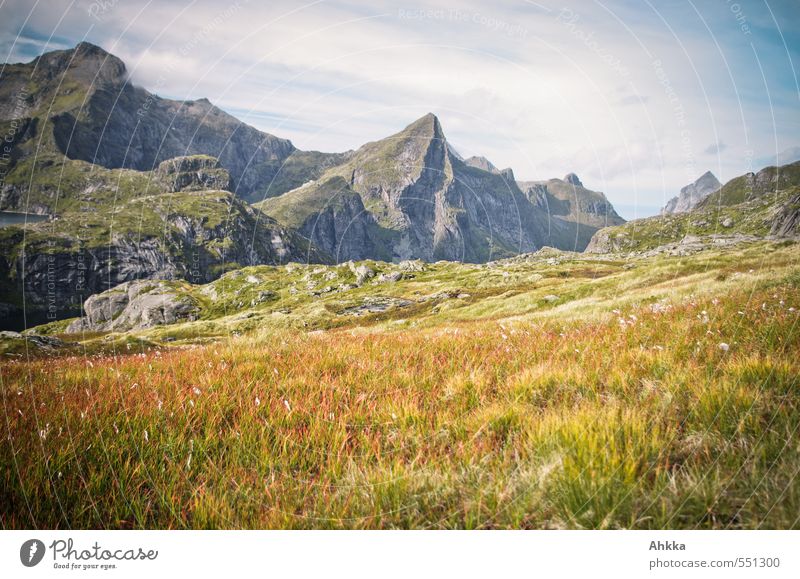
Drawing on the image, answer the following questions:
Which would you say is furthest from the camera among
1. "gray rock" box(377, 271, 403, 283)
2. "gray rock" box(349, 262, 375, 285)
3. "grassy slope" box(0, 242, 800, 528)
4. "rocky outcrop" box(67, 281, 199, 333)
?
"gray rock" box(349, 262, 375, 285)

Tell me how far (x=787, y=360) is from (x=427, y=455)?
3.46 metres

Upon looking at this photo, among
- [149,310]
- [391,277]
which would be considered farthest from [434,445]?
[149,310]

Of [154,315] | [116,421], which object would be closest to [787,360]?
[116,421]

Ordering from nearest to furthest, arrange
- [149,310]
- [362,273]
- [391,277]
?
[391,277], [149,310], [362,273]

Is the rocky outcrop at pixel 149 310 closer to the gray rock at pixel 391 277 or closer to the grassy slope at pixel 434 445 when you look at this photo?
the gray rock at pixel 391 277

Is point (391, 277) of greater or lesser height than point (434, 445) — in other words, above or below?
below

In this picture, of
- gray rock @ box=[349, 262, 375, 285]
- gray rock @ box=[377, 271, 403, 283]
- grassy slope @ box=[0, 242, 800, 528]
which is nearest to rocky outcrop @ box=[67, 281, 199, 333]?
gray rock @ box=[349, 262, 375, 285]

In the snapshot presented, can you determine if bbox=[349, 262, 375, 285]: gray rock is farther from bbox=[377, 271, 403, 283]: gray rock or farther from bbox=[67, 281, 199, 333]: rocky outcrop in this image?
bbox=[67, 281, 199, 333]: rocky outcrop

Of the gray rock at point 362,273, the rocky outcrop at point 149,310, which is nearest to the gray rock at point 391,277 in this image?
the gray rock at point 362,273

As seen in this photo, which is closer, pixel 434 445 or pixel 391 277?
pixel 434 445

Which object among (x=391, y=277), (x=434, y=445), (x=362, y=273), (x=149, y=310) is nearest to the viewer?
(x=434, y=445)

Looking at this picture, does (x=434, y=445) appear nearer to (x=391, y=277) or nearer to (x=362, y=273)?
(x=391, y=277)

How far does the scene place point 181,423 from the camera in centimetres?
335
